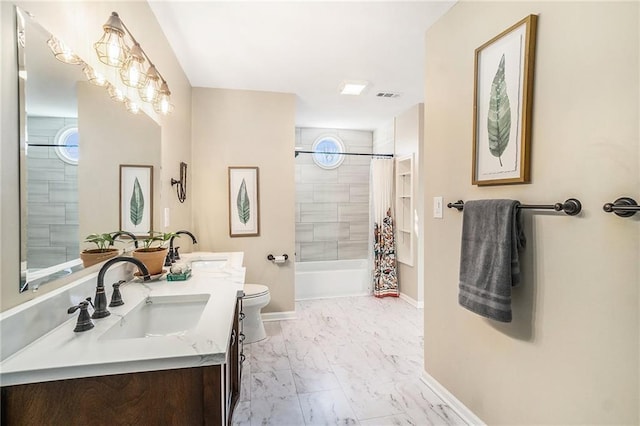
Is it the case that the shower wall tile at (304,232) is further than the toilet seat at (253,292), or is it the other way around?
the shower wall tile at (304,232)

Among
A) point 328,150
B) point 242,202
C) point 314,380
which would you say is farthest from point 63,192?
point 328,150

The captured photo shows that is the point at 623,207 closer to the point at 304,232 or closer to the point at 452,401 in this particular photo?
the point at 452,401

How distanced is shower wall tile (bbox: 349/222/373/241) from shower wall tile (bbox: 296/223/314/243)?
0.67 metres

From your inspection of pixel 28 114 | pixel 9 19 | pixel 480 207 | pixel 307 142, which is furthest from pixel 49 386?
pixel 307 142

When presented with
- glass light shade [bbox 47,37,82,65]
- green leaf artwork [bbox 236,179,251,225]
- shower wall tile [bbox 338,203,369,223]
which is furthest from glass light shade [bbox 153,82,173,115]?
shower wall tile [bbox 338,203,369,223]

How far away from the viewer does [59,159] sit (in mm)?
1026

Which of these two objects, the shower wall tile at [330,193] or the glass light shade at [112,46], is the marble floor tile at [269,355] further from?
the shower wall tile at [330,193]

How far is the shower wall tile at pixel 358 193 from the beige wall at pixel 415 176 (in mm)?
1080

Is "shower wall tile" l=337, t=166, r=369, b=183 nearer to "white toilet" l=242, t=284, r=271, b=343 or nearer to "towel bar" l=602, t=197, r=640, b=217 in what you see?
"white toilet" l=242, t=284, r=271, b=343

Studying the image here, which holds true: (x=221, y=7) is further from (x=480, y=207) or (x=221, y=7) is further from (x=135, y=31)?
(x=480, y=207)

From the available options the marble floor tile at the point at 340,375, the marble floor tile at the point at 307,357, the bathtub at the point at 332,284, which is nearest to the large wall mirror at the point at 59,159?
the marble floor tile at the point at 340,375

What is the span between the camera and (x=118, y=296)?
1225 millimetres

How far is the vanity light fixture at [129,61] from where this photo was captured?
4.16ft

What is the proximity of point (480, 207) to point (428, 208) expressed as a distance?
1.80ft
